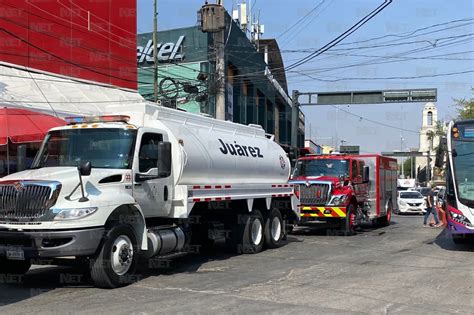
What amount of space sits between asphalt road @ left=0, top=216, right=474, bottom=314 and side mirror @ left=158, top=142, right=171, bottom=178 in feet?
6.10

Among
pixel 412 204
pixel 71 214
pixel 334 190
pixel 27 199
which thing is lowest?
pixel 412 204

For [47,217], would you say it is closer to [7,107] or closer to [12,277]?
[12,277]

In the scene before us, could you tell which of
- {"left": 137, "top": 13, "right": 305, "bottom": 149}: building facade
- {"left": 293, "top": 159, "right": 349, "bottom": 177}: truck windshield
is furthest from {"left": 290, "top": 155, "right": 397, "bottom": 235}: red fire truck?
{"left": 137, "top": 13, "right": 305, "bottom": 149}: building facade

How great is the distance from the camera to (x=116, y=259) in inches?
336

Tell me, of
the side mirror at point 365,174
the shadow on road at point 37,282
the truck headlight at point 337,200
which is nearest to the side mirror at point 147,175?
the shadow on road at point 37,282

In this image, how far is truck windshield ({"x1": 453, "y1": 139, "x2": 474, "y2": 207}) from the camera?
13437 millimetres

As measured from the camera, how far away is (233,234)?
1280 centimetres

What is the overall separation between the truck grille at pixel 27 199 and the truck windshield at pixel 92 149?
1.06m

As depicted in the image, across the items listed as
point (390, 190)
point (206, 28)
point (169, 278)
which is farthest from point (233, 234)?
point (390, 190)

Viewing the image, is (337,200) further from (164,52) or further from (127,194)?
(164,52)

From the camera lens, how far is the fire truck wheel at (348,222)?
1764 centimetres

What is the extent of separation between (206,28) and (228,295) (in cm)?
1561

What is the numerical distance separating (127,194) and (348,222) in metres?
10.5

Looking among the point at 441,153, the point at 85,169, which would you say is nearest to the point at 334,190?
the point at 441,153
